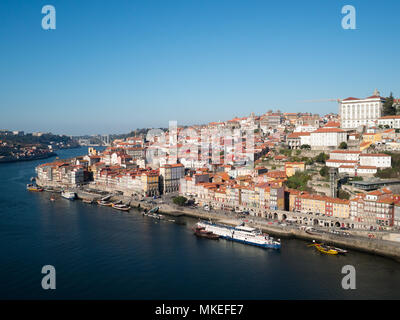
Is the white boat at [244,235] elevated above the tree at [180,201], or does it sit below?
below

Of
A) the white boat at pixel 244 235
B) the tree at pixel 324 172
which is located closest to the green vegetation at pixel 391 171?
the tree at pixel 324 172

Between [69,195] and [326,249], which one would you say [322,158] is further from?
[69,195]

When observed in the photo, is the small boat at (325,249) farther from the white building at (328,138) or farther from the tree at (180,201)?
the white building at (328,138)

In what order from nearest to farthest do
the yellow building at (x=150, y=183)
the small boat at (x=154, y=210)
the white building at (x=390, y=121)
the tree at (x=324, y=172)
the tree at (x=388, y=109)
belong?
the tree at (x=324, y=172) → the small boat at (x=154, y=210) → the white building at (x=390, y=121) → the yellow building at (x=150, y=183) → the tree at (x=388, y=109)

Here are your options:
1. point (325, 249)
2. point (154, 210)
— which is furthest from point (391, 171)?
point (154, 210)

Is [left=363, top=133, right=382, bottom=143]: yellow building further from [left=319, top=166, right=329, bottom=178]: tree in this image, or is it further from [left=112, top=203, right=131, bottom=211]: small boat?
[left=112, top=203, right=131, bottom=211]: small boat

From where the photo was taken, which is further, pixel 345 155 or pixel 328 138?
pixel 328 138
